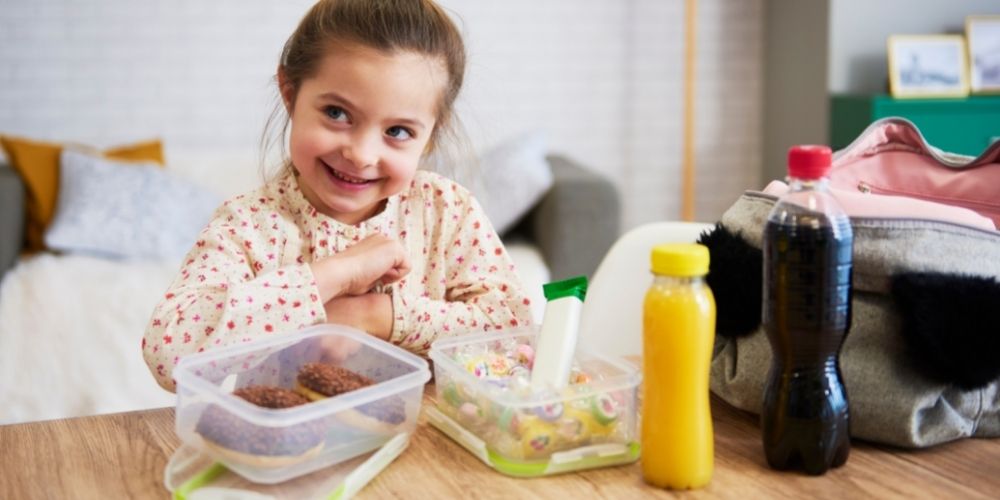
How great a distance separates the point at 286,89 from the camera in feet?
4.46

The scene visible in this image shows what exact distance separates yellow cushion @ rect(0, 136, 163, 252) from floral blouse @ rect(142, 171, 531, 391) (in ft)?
7.55

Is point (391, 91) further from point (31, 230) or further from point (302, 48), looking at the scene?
point (31, 230)

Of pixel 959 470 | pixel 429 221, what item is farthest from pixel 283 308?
pixel 959 470

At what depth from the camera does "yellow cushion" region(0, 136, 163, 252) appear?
3.35 meters

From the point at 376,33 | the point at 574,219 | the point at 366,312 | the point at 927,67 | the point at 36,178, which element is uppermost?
the point at 376,33

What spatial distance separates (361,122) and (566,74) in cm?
302

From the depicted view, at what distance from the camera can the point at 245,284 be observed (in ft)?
3.80

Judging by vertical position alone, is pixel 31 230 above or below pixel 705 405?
below

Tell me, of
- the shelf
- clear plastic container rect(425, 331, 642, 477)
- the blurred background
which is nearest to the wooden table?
clear plastic container rect(425, 331, 642, 477)

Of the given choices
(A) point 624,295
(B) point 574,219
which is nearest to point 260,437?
(A) point 624,295

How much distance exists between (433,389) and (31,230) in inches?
103

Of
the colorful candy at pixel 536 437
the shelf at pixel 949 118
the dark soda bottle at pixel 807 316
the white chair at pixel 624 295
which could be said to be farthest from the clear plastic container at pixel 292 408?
the shelf at pixel 949 118

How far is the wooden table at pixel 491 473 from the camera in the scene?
914mm

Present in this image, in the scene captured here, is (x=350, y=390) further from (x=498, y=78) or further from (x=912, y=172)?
(x=498, y=78)
